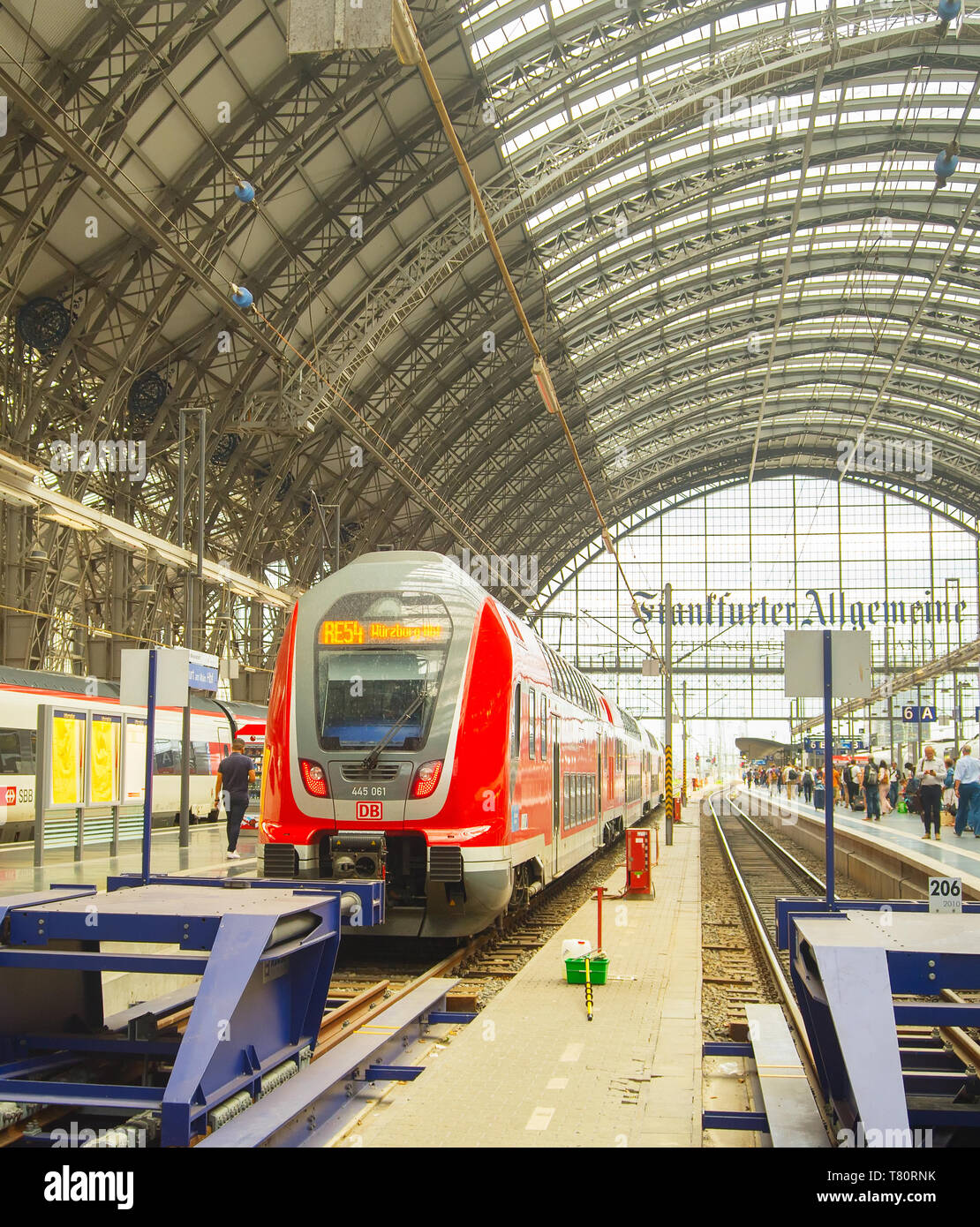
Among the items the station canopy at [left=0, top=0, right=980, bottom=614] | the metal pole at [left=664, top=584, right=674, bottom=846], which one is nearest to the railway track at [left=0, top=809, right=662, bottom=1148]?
the metal pole at [left=664, top=584, right=674, bottom=846]

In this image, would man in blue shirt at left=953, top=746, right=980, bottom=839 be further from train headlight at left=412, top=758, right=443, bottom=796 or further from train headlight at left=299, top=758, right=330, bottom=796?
train headlight at left=299, top=758, right=330, bottom=796

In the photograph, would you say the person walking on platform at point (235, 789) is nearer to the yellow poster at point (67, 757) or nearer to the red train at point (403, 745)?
the yellow poster at point (67, 757)

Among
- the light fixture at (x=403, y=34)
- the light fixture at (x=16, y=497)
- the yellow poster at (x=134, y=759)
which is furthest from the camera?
the light fixture at (x=16, y=497)

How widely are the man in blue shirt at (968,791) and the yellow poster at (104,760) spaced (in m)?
16.6

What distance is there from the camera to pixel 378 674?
443 inches

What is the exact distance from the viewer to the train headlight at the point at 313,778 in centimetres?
1104

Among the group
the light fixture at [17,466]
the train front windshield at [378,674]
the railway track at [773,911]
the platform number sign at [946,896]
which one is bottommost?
the railway track at [773,911]

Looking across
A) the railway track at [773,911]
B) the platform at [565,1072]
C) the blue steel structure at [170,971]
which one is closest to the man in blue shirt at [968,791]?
the railway track at [773,911]

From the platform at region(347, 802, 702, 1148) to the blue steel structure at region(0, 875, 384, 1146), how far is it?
2.52ft

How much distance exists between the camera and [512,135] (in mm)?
27828

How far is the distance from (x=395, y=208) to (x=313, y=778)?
21.2 metres

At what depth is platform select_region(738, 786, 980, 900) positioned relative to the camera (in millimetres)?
17500

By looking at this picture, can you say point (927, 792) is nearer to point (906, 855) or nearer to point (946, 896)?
point (906, 855)
